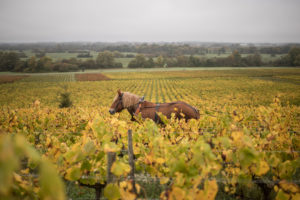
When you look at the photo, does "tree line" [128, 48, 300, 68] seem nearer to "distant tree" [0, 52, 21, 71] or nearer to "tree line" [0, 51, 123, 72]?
"tree line" [0, 51, 123, 72]

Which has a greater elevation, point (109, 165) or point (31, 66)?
point (31, 66)

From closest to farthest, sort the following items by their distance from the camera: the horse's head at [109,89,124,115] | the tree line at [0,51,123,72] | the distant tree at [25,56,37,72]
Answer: the horse's head at [109,89,124,115] < the distant tree at [25,56,37,72] < the tree line at [0,51,123,72]

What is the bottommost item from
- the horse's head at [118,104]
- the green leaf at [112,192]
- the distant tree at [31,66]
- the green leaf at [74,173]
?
the green leaf at [112,192]

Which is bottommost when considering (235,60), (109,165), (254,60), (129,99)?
(109,165)

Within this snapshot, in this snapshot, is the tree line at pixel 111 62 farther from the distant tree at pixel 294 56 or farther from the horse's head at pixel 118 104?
the horse's head at pixel 118 104

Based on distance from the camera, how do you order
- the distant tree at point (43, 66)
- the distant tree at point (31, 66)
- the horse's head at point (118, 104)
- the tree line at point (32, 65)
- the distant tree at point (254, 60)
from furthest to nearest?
the distant tree at point (254, 60)
the distant tree at point (43, 66)
the tree line at point (32, 65)
the distant tree at point (31, 66)
the horse's head at point (118, 104)

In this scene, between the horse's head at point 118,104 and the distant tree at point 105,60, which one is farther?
the distant tree at point 105,60

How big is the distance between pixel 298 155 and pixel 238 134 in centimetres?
197

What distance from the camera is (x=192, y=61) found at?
318ft

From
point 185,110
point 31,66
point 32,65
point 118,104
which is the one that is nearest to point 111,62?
point 32,65

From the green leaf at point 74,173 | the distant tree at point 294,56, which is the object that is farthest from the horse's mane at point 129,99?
the distant tree at point 294,56

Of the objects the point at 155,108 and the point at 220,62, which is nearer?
the point at 155,108

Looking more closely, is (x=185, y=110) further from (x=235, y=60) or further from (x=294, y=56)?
(x=294, y=56)

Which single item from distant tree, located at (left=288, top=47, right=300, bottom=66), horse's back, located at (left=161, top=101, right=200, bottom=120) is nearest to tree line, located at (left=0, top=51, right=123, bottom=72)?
horse's back, located at (left=161, top=101, right=200, bottom=120)
